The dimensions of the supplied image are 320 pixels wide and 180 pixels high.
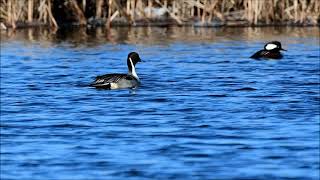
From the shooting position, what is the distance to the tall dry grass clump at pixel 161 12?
29.8 m

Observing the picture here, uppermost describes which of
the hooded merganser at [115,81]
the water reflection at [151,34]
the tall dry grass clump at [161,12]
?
the tall dry grass clump at [161,12]

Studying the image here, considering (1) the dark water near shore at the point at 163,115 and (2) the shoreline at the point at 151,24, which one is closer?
(1) the dark water near shore at the point at 163,115

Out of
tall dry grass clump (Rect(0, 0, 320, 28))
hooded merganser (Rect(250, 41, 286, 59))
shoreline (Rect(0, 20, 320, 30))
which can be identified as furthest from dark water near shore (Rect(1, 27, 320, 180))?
shoreline (Rect(0, 20, 320, 30))

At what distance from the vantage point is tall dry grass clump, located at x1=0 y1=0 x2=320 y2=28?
29844 mm

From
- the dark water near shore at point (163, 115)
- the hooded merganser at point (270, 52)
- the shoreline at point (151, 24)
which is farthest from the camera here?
the shoreline at point (151, 24)

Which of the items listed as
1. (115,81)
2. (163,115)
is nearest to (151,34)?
(115,81)

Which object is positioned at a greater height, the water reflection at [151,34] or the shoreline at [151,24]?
the shoreline at [151,24]

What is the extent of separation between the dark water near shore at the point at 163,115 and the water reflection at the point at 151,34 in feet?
6.78

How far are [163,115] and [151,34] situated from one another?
635 inches

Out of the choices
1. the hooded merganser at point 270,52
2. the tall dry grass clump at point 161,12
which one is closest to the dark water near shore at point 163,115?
the hooded merganser at point 270,52

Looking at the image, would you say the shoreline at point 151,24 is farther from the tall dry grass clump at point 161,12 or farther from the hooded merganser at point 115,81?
the hooded merganser at point 115,81

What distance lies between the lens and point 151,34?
2872cm

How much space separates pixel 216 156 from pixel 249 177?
0.98 metres

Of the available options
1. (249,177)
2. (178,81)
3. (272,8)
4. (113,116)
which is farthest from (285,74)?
(272,8)
